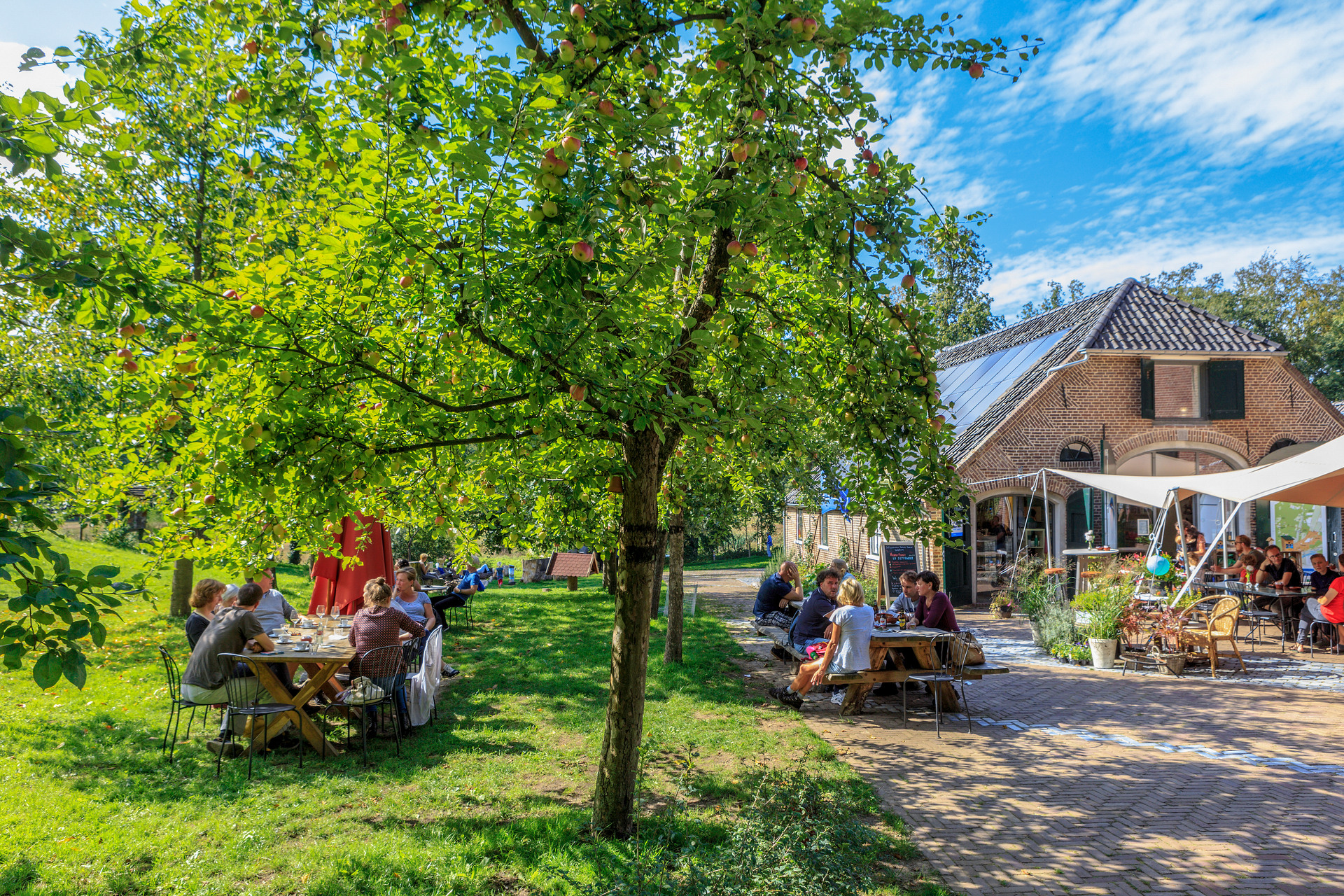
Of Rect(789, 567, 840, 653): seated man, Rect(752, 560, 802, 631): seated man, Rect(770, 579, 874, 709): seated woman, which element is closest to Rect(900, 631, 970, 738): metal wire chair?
Rect(770, 579, 874, 709): seated woman

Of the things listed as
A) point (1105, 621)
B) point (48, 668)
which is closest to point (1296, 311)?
point (1105, 621)

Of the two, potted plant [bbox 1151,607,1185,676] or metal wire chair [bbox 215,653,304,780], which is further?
potted plant [bbox 1151,607,1185,676]

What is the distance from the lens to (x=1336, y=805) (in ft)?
17.9

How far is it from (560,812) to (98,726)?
16.2 ft

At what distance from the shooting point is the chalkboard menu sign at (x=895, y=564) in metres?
15.6

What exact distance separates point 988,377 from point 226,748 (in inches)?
790

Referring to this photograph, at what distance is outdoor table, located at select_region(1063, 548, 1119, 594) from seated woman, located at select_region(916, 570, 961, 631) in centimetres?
711

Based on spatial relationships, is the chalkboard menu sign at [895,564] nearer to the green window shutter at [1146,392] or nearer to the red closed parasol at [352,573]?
the green window shutter at [1146,392]

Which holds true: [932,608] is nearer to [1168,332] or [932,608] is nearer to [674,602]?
[674,602]

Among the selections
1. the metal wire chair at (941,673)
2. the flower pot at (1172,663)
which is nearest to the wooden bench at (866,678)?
the metal wire chair at (941,673)

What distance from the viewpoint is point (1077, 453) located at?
1794 centimetres

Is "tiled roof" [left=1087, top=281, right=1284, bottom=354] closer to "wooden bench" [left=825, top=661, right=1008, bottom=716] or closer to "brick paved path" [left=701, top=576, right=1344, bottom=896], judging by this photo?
"brick paved path" [left=701, top=576, right=1344, bottom=896]

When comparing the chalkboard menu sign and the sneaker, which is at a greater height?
the chalkboard menu sign

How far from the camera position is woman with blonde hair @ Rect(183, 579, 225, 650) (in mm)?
7246
